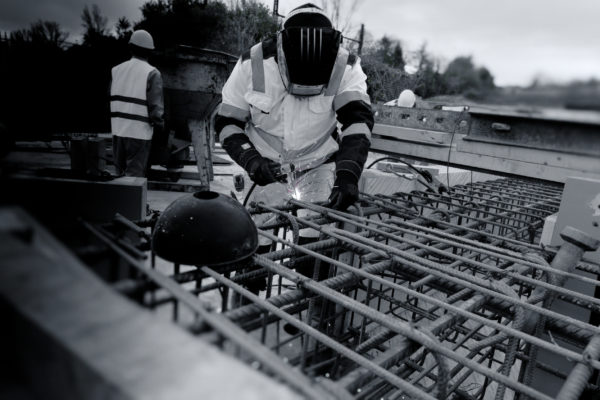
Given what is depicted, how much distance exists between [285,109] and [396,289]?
1889 mm

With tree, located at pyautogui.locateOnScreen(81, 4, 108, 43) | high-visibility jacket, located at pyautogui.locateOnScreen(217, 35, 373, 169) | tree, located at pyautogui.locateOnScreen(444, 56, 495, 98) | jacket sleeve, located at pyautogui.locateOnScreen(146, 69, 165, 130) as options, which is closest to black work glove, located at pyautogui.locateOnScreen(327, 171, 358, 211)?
high-visibility jacket, located at pyautogui.locateOnScreen(217, 35, 373, 169)

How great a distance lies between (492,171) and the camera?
9.17ft

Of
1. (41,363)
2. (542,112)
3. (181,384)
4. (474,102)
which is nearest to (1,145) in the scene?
(41,363)

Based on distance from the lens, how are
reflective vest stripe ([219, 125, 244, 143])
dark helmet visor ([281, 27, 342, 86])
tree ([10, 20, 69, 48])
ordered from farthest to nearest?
reflective vest stripe ([219, 125, 244, 143]) → dark helmet visor ([281, 27, 342, 86]) → tree ([10, 20, 69, 48])

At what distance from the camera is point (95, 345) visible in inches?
16.4

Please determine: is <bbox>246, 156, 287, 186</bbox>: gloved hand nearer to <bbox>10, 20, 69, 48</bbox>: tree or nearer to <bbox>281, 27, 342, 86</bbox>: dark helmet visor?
<bbox>281, 27, 342, 86</bbox>: dark helmet visor

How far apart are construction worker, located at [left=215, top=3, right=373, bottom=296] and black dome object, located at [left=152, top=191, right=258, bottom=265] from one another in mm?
1567

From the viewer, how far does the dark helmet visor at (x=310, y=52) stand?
8.75 feet

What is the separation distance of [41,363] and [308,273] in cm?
256

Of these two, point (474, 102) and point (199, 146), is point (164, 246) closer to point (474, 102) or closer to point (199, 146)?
point (474, 102)

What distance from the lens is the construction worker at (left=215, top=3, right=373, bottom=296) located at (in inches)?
109

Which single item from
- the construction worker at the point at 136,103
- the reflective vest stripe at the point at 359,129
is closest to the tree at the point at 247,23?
the construction worker at the point at 136,103

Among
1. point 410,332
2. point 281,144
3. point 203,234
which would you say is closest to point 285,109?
point 281,144

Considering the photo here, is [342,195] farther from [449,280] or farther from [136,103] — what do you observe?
[136,103]
